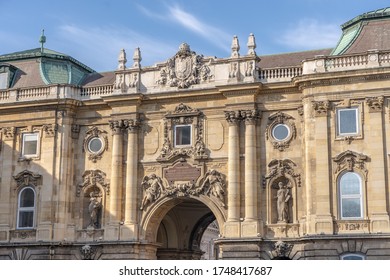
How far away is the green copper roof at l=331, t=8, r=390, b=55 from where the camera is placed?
3822 cm

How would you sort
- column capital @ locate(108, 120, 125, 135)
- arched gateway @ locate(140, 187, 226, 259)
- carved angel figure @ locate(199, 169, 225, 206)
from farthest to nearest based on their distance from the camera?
arched gateway @ locate(140, 187, 226, 259) < column capital @ locate(108, 120, 125, 135) < carved angel figure @ locate(199, 169, 225, 206)

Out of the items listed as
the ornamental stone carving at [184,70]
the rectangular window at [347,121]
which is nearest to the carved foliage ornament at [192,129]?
the ornamental stone carving at [184,70]

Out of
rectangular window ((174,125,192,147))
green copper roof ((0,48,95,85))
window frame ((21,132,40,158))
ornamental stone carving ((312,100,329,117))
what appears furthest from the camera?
green copper roof ((0,48,95,85))

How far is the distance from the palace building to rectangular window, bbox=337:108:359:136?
55mm

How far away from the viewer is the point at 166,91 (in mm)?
40250

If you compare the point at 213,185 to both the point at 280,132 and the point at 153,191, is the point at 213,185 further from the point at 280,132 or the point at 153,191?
the point at 280,132

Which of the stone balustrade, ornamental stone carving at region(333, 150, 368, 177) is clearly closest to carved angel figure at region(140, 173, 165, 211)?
the stone balustrade

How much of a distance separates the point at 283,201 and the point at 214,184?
13.1ft

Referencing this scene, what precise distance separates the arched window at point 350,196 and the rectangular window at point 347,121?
219 cm

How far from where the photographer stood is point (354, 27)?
129ft

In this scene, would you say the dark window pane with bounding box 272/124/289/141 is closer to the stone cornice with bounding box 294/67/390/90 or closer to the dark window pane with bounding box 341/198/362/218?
the stone cornice with bounding box 294/67/390/90

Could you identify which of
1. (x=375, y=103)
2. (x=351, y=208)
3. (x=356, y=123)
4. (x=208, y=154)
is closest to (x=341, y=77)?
(x=375, y=103)
